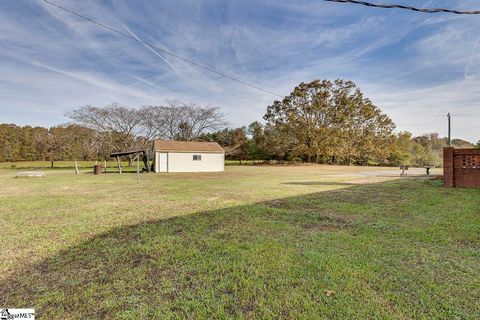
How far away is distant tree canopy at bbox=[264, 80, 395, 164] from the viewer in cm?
3294

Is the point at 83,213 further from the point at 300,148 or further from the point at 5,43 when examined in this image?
the point at 300,148

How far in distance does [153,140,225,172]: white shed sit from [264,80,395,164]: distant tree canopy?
1203 cm

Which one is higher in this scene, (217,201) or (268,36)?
(268,36)

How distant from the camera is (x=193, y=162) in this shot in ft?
81.0

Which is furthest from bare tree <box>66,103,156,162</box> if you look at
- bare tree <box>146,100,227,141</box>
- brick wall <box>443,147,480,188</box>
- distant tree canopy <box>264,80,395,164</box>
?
brick wall <box>443,147,480,188</box>

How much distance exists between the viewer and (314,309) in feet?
6.64

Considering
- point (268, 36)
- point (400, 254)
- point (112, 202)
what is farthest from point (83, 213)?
point (268, 36)

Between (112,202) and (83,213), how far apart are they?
4.77 feet

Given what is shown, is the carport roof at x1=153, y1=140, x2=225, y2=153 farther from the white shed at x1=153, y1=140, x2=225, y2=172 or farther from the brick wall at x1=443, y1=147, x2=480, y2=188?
the brick wall at x1=443, y1=147, x2=480, y2=188

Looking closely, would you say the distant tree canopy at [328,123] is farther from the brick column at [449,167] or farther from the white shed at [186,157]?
the brick column at [449,167]

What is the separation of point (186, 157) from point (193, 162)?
91cm

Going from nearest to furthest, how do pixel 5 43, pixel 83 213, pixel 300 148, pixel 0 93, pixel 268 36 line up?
1. pixel 83 213
2. pixel 5 43
3. pixel 268 36
4. pixel 0 93
5. pixel 300 148

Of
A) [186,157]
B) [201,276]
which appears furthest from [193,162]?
[201,276]

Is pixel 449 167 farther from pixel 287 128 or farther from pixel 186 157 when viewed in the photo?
pixel 287 128
